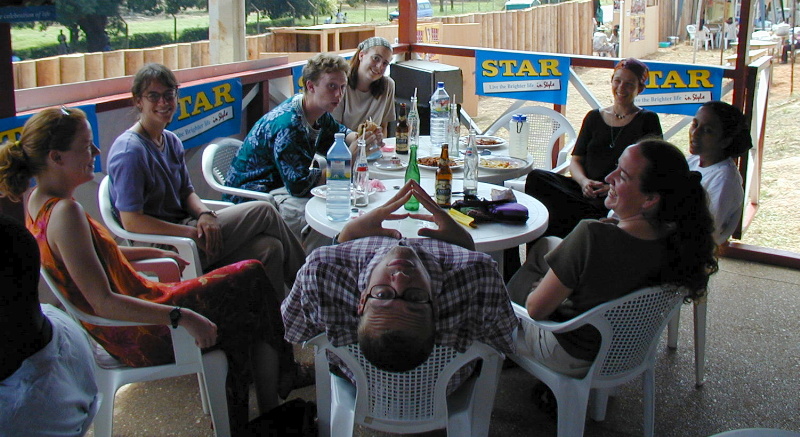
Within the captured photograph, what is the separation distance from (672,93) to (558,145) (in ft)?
4.97

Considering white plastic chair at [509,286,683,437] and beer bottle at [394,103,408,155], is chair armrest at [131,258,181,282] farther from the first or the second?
beer bottle at [394,103,408,155]

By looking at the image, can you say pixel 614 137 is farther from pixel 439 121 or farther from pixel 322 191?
pixel 322 191

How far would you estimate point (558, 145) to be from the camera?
6090mm

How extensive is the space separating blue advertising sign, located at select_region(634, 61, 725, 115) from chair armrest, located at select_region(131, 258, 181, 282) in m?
3.22

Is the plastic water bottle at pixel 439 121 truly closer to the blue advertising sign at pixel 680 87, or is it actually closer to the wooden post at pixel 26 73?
the blue advertising sign at pixel 680 87

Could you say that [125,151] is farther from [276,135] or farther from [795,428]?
[795,428]

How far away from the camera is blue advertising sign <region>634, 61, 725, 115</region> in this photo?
4.49 metres

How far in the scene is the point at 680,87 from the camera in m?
4.61

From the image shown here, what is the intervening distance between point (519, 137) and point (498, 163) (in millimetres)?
274

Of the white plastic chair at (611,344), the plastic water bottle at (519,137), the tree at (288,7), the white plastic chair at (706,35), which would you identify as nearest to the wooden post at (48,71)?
the tree at (288,7)

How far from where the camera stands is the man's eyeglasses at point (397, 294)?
1.69 m

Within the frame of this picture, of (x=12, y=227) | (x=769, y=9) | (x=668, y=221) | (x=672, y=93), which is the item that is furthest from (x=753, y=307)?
(x=769, y=9)

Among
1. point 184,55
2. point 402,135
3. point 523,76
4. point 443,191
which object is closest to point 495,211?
point 443,191

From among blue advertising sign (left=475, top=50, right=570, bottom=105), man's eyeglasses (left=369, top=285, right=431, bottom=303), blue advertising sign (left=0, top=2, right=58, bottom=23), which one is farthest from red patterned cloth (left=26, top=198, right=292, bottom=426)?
blue advertising sign (left=475, top=50, right=570, bottom=105)
